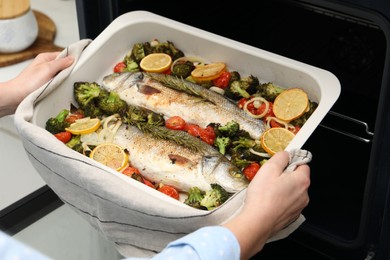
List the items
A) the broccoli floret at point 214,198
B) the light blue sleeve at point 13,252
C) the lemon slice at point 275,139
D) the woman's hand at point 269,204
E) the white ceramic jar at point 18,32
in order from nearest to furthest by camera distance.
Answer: the light blue sleeve at point 13,252 < the woman's hand at point 269,204 < the broccoli floret at point 214,198 < the lemon slice at point 275,139 < the white ceramic jar at point 18,32

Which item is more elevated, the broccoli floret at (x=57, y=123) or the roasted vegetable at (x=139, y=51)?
the roasted vegetable at (x=139, y=51)

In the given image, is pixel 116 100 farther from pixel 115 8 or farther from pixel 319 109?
pixel 319 109

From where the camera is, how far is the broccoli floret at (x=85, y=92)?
1.41 metres

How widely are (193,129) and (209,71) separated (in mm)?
180

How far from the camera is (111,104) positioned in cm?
141

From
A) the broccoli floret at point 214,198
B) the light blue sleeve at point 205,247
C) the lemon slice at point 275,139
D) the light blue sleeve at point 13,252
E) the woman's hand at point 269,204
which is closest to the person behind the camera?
the light blue sleeve at point 13,252

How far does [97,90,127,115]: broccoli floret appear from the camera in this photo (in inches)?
55.3

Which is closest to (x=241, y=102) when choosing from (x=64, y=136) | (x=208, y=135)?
(x=208, y=135)

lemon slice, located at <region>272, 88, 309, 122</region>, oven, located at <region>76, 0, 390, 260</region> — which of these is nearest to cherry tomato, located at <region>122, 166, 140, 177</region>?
lemon slice, located at <region>272, 88, 309, 122</region>

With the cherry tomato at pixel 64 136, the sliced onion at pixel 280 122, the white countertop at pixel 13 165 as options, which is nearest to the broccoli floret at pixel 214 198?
the sliced onion at pixel 280 122

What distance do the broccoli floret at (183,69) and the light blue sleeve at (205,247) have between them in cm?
60

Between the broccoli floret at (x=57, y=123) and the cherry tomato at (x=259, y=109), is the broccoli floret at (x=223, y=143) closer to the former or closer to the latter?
the cherry tomato at (x=259, y=109)

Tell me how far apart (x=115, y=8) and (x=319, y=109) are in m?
0.58

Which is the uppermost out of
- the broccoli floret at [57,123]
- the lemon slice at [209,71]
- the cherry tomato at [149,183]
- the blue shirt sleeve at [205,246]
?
the blue shirt sleeve at [205,246]
